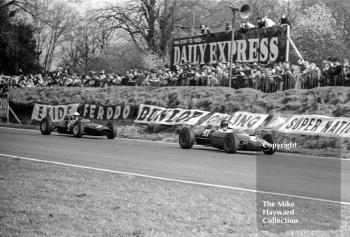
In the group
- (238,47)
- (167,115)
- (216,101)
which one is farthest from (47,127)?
(238,47)

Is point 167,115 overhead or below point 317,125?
overhead

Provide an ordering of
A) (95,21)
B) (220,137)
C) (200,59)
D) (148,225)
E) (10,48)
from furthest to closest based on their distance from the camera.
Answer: (10,48), (95,21), (200,59), (220,137), (148,225)

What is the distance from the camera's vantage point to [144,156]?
14266mm

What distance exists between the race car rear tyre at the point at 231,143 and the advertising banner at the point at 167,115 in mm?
6860

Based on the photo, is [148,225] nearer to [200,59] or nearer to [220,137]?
[220,137]

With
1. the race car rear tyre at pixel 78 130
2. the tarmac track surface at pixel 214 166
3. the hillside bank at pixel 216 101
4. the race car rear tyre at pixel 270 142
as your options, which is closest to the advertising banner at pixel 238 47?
the hillside bank at pixel 216 101

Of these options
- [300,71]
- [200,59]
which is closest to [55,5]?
[200,59]

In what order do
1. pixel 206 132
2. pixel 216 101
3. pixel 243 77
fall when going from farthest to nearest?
pixel 243 77, pixel 216 101, pixel 206 132

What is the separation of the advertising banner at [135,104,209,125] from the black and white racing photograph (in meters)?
0.07

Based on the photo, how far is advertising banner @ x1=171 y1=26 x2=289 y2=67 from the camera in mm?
24547

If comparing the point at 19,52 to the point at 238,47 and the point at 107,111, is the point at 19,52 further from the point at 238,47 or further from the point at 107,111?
the point at 238,47

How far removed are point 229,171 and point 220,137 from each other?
460 cm

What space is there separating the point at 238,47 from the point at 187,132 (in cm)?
1098

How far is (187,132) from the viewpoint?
16969mm
